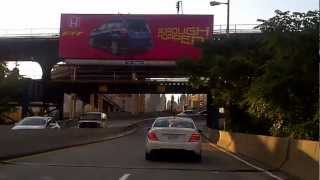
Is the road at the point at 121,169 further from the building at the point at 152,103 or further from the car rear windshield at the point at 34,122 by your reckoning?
the building at the point at 152,103

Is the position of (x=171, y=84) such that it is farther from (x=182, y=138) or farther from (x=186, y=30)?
(x=182, y=138)

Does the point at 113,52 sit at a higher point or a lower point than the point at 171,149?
higher

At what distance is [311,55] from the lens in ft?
71.9

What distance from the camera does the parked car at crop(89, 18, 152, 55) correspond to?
66312mm

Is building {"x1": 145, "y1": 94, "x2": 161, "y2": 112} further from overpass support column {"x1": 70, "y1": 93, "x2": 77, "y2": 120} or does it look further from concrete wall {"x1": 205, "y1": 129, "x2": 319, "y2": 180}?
concrete wall {"x1": 205, "y1": 129, "x2": 319, "y2": 180}

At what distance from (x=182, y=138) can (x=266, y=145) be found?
288 centimetres

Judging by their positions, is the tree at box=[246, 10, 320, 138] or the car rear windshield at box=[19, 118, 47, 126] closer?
the tree at box=[246, 10, 320, 138]

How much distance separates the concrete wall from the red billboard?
1423 inches

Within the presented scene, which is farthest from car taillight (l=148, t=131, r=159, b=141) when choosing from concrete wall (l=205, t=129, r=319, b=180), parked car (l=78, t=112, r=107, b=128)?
parked car (l=78, t=112, r=107, b=128)

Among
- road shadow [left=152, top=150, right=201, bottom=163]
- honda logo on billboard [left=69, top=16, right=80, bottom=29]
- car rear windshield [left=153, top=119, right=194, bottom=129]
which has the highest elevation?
honda logo on billboard [left=69, top=16, right=80, bottom=29]

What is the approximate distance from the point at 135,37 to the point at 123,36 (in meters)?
1.14

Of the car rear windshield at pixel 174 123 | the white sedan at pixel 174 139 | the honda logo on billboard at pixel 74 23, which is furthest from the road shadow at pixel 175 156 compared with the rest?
the honda logo on billboard at pixel 74 23

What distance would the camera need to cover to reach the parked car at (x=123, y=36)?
218ft

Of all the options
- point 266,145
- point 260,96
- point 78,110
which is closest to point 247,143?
point 260,96
